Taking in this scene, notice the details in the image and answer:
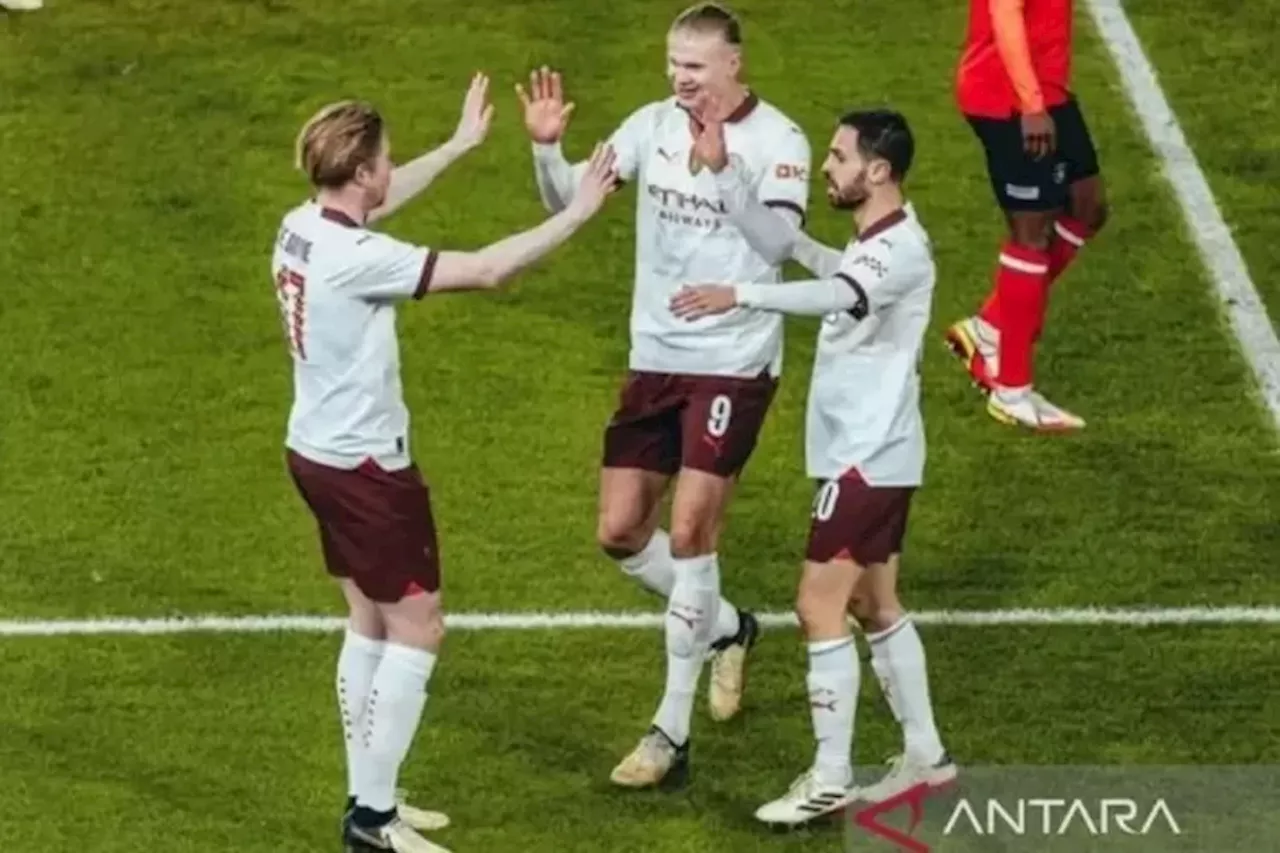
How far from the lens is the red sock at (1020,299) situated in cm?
1116

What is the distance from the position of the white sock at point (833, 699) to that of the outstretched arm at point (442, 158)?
66.6 inches

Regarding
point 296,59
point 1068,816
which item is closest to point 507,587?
point 1068,816

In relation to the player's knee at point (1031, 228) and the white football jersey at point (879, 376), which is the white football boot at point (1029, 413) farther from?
the white football jersey at point (879, 376)

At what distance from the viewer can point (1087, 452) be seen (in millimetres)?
11055

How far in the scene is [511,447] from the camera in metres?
11.1

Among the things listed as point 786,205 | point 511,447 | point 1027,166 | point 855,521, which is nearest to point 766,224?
point 786,205

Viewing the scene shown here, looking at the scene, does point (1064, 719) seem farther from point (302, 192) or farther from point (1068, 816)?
point (302, 192)

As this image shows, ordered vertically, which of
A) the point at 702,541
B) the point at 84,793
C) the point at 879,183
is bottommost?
the point at 84,793

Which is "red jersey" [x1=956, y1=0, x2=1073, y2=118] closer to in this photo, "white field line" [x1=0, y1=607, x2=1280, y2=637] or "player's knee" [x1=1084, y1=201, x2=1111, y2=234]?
"player's knee" [x1=1084, y1=201, x2=1111, y2=234]

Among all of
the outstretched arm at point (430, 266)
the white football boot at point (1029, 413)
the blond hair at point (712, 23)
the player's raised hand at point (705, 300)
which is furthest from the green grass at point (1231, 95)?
the outstretched arm at point (430, 266)

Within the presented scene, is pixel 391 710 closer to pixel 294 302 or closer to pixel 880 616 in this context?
pixel 294 302

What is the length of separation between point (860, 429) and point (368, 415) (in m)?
1.33

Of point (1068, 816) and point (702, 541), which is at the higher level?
point (702, 541)

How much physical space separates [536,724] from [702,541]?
89cm
